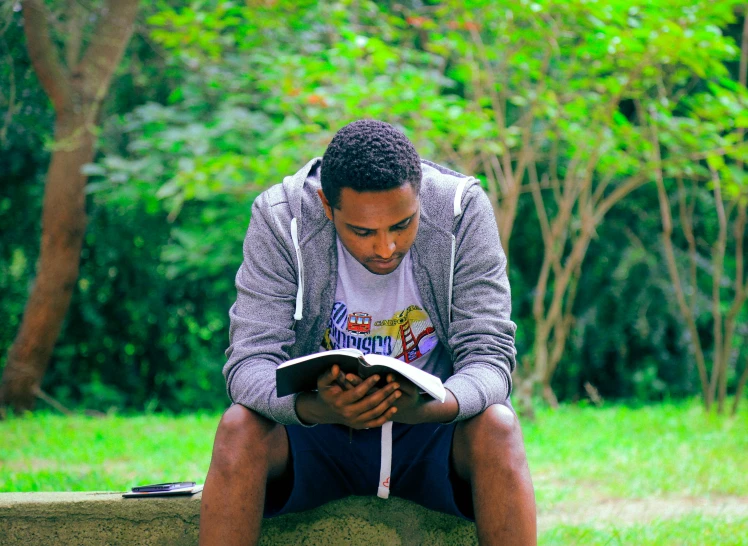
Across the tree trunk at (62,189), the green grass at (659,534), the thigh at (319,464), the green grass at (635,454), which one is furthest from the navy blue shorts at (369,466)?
the tree trunk at (62,189)

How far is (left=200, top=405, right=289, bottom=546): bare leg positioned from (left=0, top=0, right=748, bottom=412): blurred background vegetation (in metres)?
2.62

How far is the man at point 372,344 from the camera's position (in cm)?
203

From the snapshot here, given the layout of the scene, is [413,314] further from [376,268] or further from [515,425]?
[515,425]

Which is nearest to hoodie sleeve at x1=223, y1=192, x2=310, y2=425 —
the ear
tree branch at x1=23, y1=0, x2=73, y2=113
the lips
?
the ear

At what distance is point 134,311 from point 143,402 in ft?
2.54

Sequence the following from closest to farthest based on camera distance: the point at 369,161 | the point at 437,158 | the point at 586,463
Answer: the point at 369,161
the point at 586,463
the point at 437,158

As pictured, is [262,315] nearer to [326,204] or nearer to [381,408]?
[326,204]

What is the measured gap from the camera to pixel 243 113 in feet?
19.2

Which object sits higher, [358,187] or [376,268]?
[358,187]

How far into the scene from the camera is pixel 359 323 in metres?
2.39

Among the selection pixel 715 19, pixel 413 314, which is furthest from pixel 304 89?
pixel 413 314

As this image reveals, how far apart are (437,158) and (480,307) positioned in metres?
3.33

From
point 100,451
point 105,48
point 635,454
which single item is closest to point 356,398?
point 635,454

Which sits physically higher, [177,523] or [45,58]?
[45,58]
